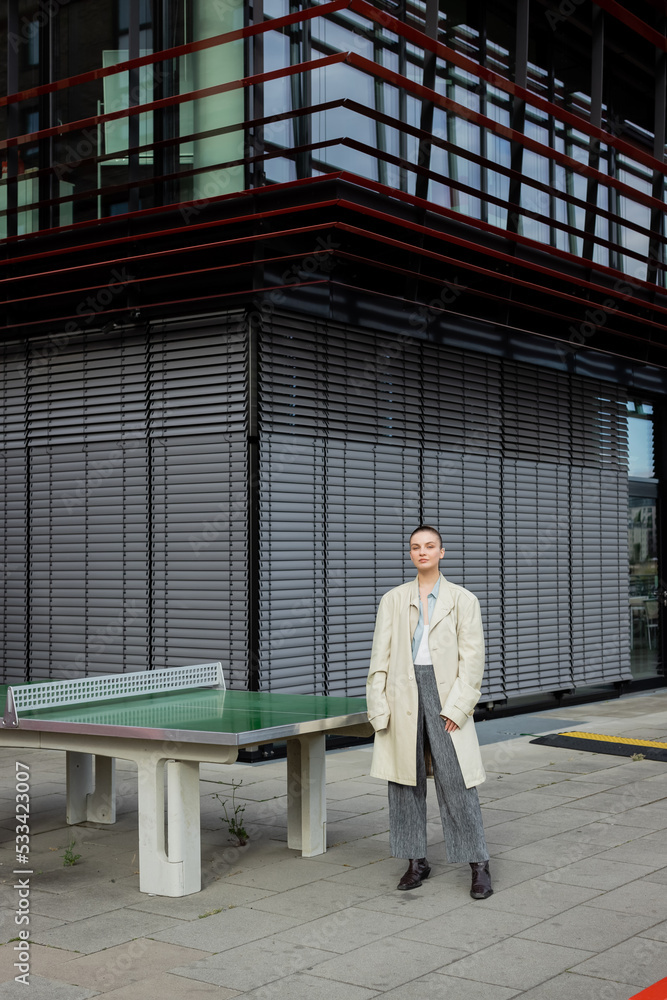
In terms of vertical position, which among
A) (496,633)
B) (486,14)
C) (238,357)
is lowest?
(496,633)

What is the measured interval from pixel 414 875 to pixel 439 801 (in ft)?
1.50

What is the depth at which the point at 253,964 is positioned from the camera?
5.08 m

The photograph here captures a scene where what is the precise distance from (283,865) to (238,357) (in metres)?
4.89

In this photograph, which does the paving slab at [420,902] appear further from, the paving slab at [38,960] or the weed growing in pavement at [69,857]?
the weed growing in pavement at [69,857]

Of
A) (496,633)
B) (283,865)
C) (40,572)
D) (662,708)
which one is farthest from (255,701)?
(662,708)

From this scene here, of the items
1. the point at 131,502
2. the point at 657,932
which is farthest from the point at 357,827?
the point at 131,502

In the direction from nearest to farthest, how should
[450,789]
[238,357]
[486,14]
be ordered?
[450,789] → [238,357] → [486,14]

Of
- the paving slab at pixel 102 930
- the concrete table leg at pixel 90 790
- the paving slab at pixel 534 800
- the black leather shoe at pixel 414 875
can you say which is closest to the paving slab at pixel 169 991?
the paving slab at pixel 102 930

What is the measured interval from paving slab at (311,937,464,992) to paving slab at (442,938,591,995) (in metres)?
0.12

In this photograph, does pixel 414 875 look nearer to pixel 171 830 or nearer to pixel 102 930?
pixel 171 830

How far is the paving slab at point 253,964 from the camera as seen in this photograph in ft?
16.0

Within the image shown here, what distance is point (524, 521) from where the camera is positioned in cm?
1345

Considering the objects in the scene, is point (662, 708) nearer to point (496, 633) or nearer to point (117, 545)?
point (496, 633)

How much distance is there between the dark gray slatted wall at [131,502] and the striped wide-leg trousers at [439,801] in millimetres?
3809
